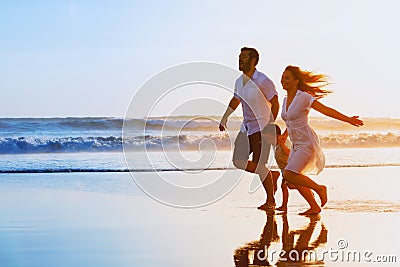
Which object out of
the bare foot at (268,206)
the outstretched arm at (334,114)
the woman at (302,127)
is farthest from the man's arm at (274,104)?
the bare foot at (268,206)

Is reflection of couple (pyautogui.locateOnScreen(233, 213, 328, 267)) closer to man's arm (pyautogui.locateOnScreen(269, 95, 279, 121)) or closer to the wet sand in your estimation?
the wet sand

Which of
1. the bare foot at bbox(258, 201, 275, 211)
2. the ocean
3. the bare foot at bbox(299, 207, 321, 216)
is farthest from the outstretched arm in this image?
the ocean

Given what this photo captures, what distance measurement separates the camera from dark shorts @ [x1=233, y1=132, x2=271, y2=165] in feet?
28.0

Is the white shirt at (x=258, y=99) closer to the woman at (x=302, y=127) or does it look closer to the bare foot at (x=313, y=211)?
the woman at (x=302, y=127)

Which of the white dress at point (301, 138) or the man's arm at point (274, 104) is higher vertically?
the man's arm at point (274, 104)

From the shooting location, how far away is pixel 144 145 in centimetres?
2075

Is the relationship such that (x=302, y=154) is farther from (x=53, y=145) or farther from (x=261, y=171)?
(x=53, y=145)

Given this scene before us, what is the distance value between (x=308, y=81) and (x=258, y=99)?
0.65 meters

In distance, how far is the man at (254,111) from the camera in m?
8.41

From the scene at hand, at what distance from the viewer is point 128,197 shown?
31.4 ft

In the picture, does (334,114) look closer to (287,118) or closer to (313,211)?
(287,118)

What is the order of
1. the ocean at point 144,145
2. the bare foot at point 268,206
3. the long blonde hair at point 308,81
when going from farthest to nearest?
the ocean at point 144,145
the bare foot at point 268,206
the long blonde hair at point 308,81

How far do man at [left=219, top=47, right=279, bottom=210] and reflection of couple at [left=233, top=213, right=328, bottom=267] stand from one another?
4.55ft

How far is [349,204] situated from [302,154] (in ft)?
3.92
